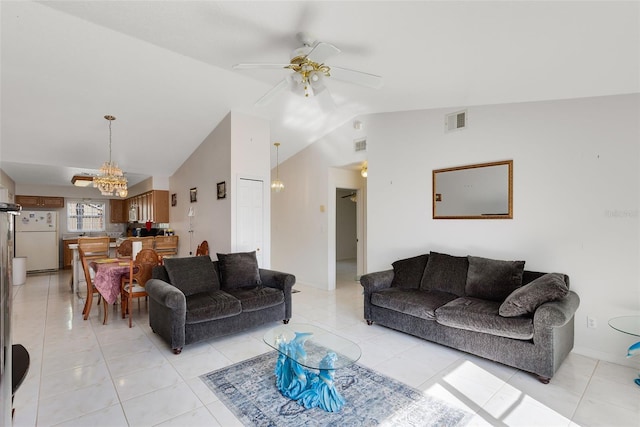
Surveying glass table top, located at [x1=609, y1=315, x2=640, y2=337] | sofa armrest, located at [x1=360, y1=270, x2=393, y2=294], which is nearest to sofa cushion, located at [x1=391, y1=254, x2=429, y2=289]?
sofa armrest, located at [x1=360, y1=270, x2=393, y2=294]

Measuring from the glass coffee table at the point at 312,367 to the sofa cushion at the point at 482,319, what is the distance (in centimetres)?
118

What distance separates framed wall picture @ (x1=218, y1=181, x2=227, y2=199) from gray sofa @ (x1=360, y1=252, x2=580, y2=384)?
8.60 feet

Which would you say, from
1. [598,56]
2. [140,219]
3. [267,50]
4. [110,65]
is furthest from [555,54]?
[140,219]

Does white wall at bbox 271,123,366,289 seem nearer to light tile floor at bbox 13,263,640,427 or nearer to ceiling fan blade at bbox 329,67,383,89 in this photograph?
light tile floor at bbox 13,263,640,427

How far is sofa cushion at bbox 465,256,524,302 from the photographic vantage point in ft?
10.6

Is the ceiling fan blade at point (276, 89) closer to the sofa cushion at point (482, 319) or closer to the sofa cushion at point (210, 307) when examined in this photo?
the sofa cushion at point (210, 307)

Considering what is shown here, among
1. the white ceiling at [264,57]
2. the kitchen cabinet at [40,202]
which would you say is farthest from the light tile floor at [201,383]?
the kitchen cabinet at [40,202]

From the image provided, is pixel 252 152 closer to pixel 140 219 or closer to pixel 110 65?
pixel 110 65

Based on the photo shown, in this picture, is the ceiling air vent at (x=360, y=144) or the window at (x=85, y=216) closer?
the ceiling air vent at (x=360, y=144)

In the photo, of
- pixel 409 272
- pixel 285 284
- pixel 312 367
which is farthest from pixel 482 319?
pixel 285 284

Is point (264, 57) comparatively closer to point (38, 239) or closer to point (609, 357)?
point (609, 357)

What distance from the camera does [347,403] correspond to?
2.26 metres

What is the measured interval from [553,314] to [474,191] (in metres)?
1.72

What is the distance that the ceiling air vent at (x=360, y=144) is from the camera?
5235 millimetres
